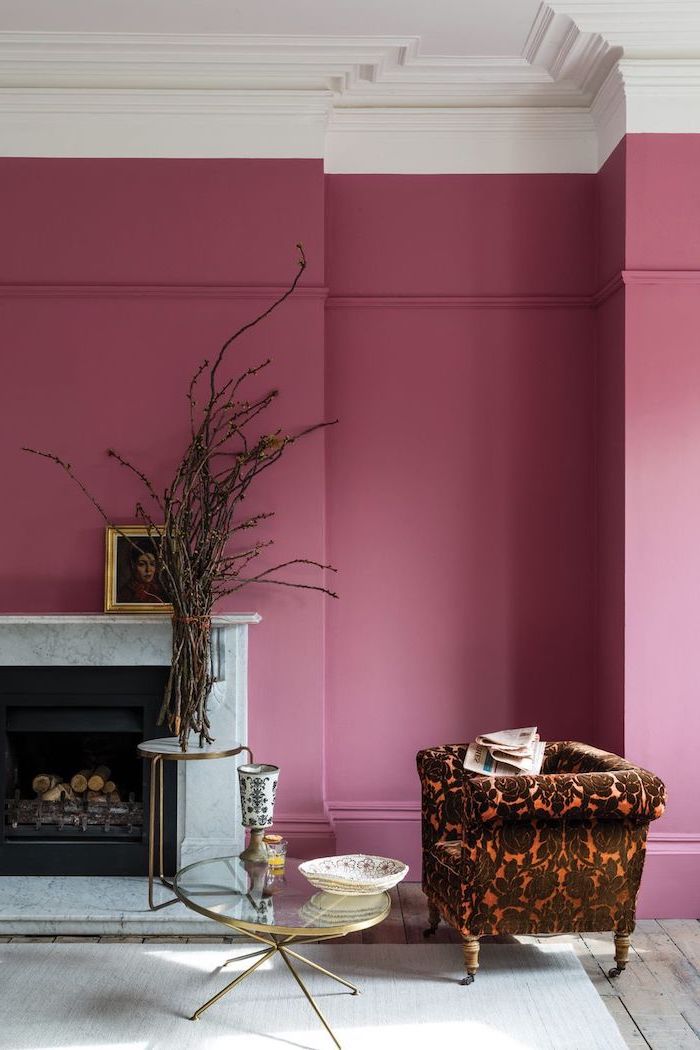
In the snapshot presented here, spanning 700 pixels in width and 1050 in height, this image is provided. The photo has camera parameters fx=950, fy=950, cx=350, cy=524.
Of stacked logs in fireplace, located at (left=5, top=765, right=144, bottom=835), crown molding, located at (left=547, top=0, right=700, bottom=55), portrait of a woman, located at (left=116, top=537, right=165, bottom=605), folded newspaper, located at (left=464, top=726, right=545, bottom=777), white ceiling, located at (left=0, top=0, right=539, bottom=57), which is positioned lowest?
stacked logs in fireplace, located at (left=5, top=765, right=144, bottom=835)

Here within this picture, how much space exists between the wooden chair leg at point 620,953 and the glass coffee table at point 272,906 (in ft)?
2.92

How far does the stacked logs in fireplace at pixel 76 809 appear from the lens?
390cm

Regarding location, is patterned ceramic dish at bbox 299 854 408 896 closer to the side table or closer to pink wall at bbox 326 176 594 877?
the side table

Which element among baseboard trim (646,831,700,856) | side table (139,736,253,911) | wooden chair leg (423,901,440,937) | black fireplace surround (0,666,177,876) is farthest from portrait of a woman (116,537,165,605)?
baseboard trim (646,831,700,856)

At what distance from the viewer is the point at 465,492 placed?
426cm

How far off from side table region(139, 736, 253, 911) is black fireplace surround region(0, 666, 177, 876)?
5 centimetres

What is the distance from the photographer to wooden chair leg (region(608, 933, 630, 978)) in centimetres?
319

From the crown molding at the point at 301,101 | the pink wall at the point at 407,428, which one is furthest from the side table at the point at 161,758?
the crown molding at the point at 301,101

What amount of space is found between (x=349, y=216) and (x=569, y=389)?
4.12 ft

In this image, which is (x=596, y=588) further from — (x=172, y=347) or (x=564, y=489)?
(x=172, y=347)

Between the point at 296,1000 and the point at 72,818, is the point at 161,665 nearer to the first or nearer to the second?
the point at 72,818

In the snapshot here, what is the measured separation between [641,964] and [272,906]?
1401 millimetres

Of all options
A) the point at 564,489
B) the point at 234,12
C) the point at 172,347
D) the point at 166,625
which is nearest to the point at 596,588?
the point at 564,489

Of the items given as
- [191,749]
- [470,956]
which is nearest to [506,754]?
[470,956]
